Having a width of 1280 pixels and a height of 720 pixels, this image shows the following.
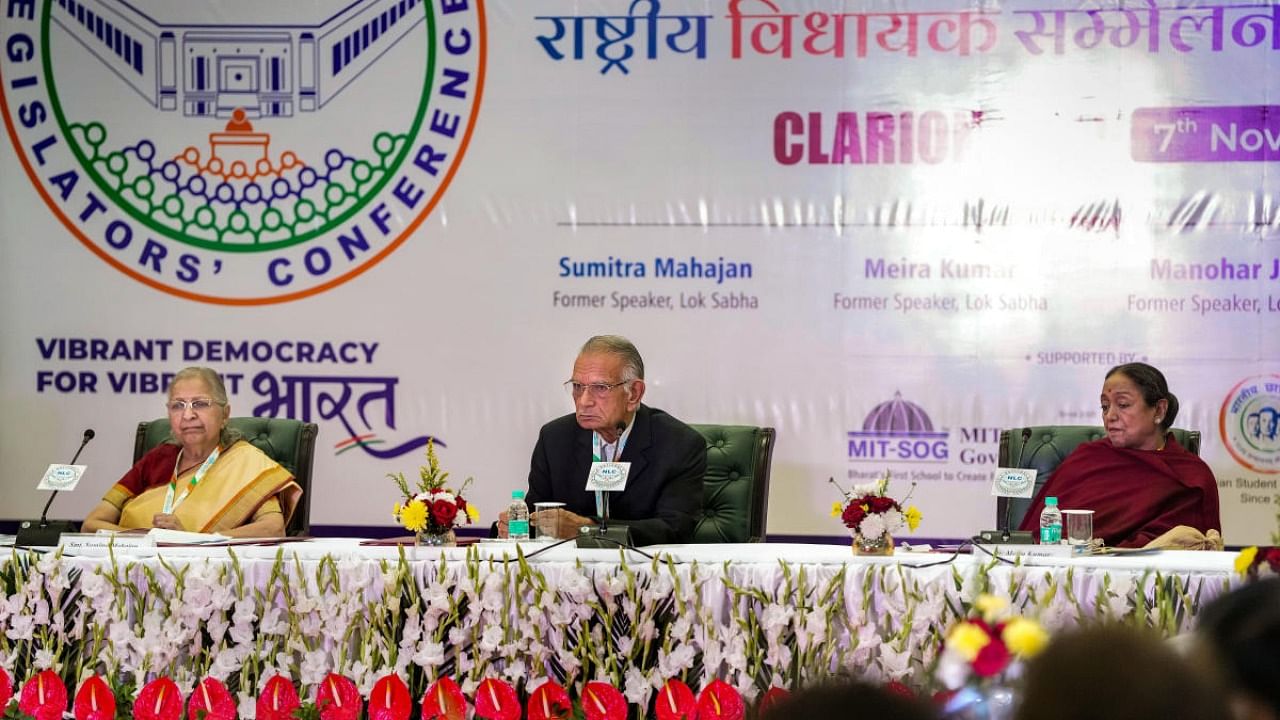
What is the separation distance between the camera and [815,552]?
3.03 metres

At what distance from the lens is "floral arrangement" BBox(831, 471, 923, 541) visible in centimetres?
299

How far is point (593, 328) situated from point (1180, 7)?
7.55ft

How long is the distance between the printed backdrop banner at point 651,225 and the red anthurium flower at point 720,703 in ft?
7.99

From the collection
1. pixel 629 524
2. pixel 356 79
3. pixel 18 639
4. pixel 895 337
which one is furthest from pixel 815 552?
pixel 356 79

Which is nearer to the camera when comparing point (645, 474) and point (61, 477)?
point (61, 477)

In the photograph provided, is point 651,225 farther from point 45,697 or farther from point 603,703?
point 45,697

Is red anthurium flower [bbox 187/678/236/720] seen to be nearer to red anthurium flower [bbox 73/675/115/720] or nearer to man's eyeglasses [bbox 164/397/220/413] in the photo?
red anthurium flower [bbox 73/675/115/720]

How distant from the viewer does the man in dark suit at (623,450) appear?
144 inches

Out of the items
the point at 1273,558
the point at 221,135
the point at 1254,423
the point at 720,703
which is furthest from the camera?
the point at 221,135

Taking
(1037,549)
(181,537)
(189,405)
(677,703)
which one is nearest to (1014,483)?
(1037,549)

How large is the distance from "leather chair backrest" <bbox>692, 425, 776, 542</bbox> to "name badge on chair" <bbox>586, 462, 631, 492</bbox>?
74 cm

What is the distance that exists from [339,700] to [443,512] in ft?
1.67

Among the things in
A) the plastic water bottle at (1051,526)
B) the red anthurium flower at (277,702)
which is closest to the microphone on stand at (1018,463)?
the plastic water bottle at (1051,526)

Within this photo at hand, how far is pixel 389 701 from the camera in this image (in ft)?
9.02
